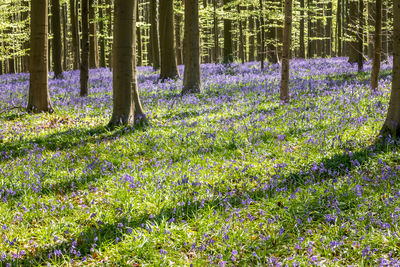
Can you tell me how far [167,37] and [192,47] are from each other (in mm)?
4032

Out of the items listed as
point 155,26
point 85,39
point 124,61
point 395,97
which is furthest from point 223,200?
point 155,26

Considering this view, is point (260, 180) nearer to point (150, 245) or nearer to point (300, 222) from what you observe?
point (300, 222)

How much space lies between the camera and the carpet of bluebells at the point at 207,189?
4090mm

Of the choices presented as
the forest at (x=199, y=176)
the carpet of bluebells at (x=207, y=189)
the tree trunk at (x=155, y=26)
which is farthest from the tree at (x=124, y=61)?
the tree trunk at (x=155, y=26)

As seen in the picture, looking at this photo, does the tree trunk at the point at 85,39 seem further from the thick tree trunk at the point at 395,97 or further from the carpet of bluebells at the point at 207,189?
the thick tree trunk at the point at 395,97

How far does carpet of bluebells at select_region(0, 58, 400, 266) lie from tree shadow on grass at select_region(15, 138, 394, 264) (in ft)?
0.08

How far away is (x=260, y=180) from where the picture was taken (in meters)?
6.02

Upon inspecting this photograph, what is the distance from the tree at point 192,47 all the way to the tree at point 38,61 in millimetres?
5159

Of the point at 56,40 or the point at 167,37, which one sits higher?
the point at 56,40

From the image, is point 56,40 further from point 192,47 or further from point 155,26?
point 192,47

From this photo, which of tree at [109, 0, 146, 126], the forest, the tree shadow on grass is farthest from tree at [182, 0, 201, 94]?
the tree shadow on grass

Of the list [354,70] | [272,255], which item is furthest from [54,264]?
[354,70]

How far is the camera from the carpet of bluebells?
4.09 m

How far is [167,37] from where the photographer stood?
698 inches
